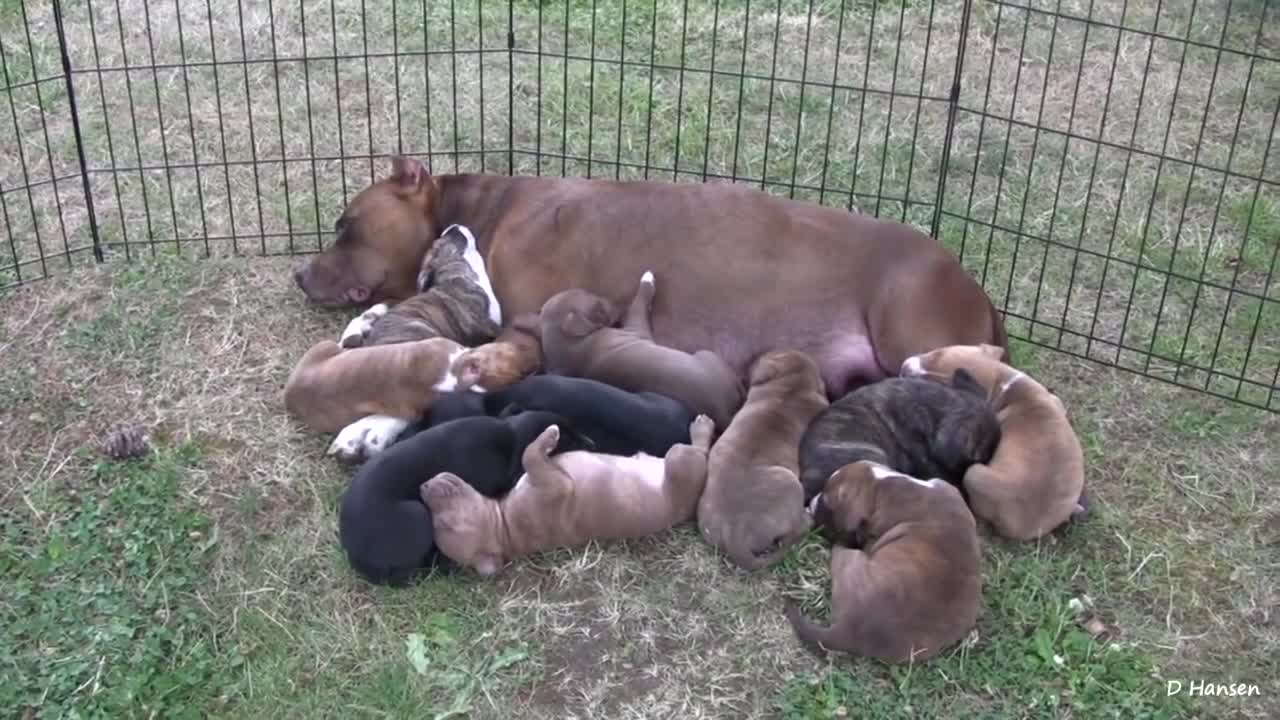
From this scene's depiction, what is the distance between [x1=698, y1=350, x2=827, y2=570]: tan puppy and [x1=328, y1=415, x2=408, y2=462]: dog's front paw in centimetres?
102

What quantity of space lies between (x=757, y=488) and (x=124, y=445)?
6.54 feet

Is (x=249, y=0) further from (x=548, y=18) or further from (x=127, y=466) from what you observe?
(x=127, y=466)

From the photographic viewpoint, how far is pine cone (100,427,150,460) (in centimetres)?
450

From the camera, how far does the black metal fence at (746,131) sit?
18.5 ft

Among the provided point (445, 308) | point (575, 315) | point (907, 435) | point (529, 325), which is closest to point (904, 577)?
point (907, 435)

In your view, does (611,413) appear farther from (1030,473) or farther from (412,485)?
(1030,473)

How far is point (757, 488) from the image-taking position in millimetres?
4090

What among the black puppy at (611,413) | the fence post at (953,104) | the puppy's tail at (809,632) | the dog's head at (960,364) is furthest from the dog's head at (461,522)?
the fence post at (953,104)

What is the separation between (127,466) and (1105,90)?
5157 mm

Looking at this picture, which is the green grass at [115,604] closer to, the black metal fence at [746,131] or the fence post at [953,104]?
the black metal fence at [746,131]

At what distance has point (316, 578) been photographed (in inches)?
162

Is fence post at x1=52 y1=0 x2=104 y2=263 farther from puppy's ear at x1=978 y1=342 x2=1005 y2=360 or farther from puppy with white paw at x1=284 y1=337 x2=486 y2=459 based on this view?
puppy's ear at x1=978 y1=342 x2=1005 y2=360

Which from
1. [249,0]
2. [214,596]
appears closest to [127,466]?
[214,596]

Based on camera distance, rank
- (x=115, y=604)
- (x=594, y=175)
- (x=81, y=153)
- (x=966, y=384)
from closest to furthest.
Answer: (x=115, y=604)
(x=966, y=384)
(x=81, y=153)
(x=594, y=175)
